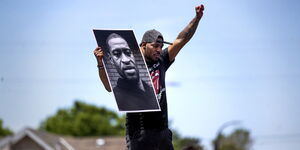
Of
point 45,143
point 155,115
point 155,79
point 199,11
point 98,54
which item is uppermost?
point 199,11

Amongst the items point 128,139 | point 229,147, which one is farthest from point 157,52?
point 229,147

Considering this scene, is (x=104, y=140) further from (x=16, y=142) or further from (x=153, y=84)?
(x=153, y=84)

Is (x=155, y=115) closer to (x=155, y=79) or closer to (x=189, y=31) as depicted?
(x=155, y=79)

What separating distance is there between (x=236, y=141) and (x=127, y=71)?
56.4m

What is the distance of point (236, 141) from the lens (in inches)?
2512

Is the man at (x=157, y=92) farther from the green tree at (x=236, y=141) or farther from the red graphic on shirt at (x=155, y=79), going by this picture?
the green tree at (x=236, y=141)

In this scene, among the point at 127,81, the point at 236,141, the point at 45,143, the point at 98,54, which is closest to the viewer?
the point at 98,54

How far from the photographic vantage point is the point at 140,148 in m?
8.21

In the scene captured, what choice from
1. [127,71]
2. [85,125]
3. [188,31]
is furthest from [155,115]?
[85,125]

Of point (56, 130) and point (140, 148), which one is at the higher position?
point (140, 148)

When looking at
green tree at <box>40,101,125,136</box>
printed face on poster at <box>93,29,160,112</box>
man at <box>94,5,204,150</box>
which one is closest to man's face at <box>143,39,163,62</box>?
man at <box>94,5,204,150</box>

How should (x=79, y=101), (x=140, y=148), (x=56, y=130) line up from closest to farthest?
(x=140, y=148)
(x=56, y=130)
(x=79, y=101)

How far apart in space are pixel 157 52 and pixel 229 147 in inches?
1927

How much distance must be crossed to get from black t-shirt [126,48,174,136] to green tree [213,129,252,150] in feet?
155
